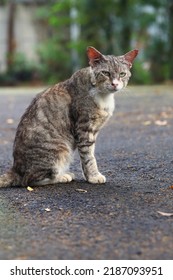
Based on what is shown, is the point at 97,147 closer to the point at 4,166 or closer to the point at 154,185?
the point at 4,166

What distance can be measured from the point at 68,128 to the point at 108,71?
66 cm

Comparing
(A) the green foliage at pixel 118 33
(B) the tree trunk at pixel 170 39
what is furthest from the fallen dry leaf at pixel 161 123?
(A) the green foliage at pixel 118 33

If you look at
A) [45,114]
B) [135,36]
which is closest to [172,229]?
[45,114]

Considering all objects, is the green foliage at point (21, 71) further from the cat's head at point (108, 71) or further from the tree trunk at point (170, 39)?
the cat's head at point (108, 71)

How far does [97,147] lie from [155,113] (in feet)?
12.8

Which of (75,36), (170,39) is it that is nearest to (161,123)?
(170,39)

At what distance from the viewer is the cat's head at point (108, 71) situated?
523cm

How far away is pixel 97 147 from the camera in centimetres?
784

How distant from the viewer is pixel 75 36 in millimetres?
23297

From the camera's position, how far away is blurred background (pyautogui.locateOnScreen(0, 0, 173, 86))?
68.4 feet

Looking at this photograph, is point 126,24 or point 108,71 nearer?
point 108,71

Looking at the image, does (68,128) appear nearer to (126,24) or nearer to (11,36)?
(126,24)

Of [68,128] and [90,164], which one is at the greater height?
[68,128]

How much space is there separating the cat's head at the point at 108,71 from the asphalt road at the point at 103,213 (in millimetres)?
923
